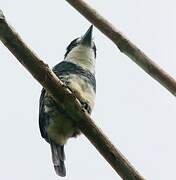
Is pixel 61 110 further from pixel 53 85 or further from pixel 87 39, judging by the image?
pixel 53 85

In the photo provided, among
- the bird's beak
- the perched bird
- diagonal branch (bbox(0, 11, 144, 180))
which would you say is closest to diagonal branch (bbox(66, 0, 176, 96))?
diagonal branch (bbox(0, 11, 144, 180))

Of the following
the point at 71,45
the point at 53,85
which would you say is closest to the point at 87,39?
the point at 71,45

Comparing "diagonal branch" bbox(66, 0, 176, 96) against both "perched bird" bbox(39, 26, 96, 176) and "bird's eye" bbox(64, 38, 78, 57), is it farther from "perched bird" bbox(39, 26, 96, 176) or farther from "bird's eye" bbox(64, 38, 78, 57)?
"bird's eye" bbox(64, 38, 78, 57)

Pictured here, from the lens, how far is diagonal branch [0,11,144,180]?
1.76 metres

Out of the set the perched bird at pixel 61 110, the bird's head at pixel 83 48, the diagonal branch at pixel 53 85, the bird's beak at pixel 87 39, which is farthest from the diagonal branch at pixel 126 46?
the bird's beak at pixel 87 39

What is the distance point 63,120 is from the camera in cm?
317

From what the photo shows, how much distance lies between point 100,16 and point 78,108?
41 centimetres

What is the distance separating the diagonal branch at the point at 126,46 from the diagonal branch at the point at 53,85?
0.30 m

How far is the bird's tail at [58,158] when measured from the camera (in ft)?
9.18

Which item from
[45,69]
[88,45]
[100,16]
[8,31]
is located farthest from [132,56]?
[88,45]

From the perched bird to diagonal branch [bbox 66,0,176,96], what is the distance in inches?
37.1

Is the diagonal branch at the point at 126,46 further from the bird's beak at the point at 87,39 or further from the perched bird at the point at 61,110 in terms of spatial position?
the bird's beak at the point at 87,39

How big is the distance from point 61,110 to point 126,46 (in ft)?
3.85

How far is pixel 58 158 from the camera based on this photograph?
306 cm
